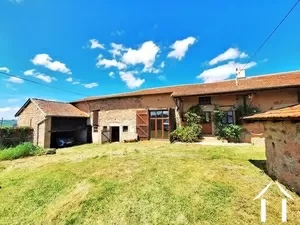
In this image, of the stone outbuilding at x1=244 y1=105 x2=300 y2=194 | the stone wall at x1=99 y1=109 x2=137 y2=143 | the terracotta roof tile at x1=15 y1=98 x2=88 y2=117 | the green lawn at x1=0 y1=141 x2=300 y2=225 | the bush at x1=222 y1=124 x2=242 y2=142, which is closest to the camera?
the green lawn at x1=0 y1=141 x2=300 y2=225

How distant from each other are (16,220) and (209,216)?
15.9 ft

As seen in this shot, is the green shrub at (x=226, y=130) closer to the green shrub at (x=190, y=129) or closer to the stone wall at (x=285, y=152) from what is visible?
the green shrub at (x=190, y=129)

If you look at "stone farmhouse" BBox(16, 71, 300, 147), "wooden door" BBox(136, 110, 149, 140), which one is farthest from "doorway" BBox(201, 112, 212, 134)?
→ "wooden door" BBox(136, 110, 149, 140)

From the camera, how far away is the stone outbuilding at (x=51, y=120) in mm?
15602

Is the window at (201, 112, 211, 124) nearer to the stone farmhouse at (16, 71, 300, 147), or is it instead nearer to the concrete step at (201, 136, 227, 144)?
the stone farmhouse at (16, 71, 300, 147)

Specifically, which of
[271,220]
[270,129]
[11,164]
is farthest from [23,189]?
[270,129]

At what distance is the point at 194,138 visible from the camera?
44.0ft

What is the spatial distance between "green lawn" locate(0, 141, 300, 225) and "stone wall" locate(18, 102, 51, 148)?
7.65 metres

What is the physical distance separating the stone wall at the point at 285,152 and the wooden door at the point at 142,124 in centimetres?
1087

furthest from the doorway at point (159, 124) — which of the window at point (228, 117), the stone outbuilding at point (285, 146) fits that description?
the stone outbuilding at point (285, 146)

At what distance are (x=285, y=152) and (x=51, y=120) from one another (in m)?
16.4

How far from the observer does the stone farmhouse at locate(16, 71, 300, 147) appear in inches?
482

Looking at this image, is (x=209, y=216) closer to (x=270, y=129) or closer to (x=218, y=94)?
(x=270, y=129)

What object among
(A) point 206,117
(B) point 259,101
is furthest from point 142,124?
(B) point 259,101
